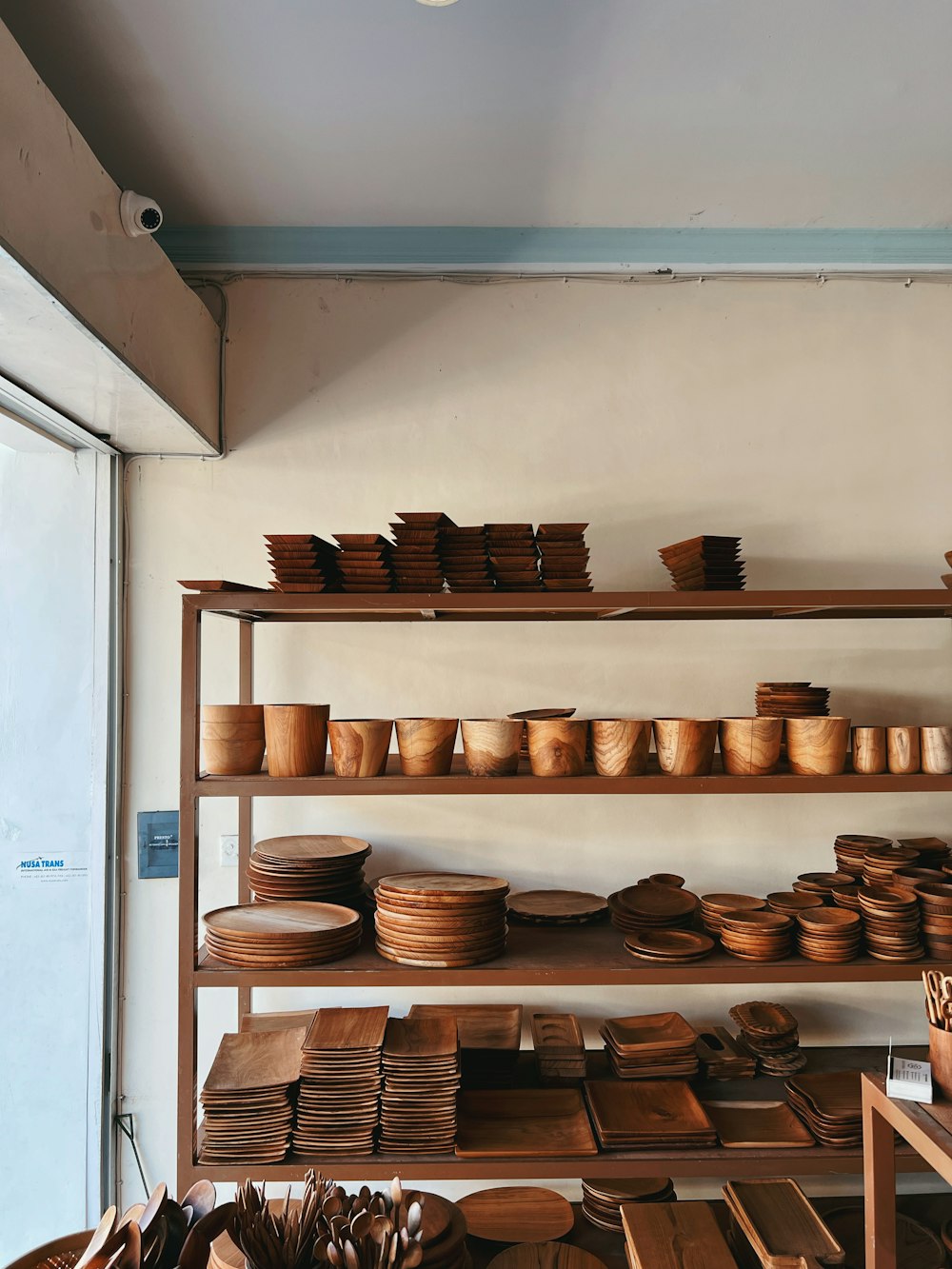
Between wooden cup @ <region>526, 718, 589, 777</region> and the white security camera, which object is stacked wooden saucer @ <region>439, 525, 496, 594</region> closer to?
wooden cup @ <region>526, 718, 589, 777</region>

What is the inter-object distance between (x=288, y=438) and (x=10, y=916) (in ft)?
4.84

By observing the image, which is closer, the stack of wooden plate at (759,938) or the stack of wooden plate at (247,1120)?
the stack of wooden plate at (247,1120)

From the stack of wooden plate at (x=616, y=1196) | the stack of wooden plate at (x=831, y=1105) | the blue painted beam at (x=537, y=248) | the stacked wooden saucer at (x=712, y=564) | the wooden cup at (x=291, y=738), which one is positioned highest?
the blue painted beam at (x=537, y=248)

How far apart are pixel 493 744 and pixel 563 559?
1.48ft

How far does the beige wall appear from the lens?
95.0 inches

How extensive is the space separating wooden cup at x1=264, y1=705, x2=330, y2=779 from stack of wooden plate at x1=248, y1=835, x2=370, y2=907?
0.78 ft

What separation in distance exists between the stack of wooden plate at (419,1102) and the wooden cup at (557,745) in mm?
652

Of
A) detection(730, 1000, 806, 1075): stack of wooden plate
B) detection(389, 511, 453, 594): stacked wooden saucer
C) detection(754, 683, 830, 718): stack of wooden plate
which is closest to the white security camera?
detection(389, 511, 453, 594): stacked wooden saucer

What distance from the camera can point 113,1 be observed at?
5.18 feet

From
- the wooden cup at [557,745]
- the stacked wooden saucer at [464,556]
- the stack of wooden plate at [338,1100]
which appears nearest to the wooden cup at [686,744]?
the wooden cup at [557,745]

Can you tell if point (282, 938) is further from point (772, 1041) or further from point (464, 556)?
point (772, 1041)

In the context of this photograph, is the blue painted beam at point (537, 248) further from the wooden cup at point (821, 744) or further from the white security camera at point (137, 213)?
the wooden cup at point (821, 744)

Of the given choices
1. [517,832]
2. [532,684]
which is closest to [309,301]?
[532,684]

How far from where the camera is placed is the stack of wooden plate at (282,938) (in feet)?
6.23
